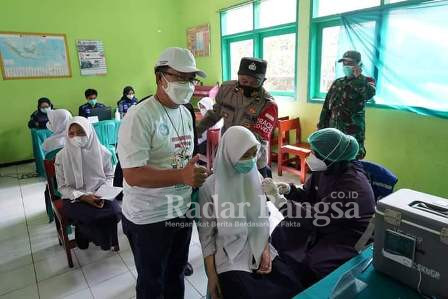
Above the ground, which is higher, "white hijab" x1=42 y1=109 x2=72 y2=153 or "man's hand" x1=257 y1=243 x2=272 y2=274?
"white hijab" x1=42 y1=109 x2=72 y2=153

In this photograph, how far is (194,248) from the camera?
2340mm

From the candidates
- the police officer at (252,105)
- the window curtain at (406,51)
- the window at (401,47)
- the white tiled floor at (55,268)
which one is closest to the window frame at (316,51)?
the window at (401,47)

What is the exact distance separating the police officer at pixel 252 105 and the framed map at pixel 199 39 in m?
3.74

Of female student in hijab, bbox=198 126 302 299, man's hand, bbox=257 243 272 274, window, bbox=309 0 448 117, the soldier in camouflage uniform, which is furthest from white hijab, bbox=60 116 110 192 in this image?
window, bbox=309 0 448 117

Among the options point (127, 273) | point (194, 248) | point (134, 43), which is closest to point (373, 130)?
point (194, 248)

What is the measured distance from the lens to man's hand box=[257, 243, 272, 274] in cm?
129

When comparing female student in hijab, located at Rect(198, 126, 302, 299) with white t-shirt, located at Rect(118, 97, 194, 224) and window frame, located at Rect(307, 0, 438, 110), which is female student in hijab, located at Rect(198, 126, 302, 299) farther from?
window frame, located at Rect(307, 0, 438, 110)

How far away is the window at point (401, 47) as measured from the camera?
2.55m

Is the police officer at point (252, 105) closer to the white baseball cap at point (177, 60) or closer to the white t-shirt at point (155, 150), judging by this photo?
the white t-shirt at point (155, 150)

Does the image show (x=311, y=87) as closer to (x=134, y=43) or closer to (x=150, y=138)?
(x=150, y=138)

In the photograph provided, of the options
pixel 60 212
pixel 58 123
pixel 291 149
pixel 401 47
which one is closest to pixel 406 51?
pixel 401 47

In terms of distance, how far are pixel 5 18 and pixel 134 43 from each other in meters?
2.07

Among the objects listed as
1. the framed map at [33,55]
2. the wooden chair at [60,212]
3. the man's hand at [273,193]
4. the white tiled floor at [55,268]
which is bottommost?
the white tiled floor at [55,268]

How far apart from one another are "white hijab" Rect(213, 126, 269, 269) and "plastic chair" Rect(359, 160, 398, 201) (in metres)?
0.69
